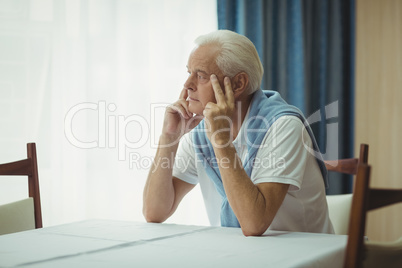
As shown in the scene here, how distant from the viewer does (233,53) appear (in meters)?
1.63

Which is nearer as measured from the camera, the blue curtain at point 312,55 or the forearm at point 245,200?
the forearm at point 245,200

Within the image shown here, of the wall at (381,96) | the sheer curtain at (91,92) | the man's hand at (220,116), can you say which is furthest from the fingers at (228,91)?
the wall at (381,96)

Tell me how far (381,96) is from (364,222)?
3.12m

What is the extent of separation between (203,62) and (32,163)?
0.71 meters

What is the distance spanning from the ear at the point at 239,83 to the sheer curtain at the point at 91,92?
1074mm

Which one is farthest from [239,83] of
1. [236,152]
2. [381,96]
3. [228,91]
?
[381,96]

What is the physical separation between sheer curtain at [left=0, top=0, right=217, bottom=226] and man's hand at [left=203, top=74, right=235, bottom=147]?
1089 millimetres

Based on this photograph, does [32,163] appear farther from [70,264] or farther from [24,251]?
[70,264]

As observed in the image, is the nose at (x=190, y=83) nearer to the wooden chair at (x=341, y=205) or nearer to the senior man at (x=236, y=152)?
the senior man at (x=236, y=152)

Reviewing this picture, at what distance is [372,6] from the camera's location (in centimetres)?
366

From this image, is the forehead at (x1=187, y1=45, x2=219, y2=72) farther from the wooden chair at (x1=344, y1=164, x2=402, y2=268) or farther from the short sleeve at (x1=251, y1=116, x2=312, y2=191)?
the wooden chair at (x1=344, y1=164, x2=402, y2=268)

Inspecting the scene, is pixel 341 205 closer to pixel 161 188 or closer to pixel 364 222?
pixel 161 188

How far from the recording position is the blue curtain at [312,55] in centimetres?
315

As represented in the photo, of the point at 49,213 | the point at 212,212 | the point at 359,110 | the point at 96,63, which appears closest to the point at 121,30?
the point at 96,63
